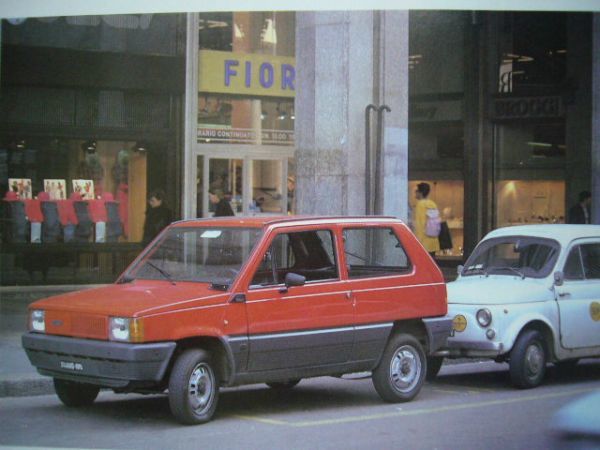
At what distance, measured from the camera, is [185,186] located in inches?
772

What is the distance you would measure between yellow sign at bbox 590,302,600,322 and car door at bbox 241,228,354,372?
10.5 ft

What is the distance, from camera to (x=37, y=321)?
9.01 metres

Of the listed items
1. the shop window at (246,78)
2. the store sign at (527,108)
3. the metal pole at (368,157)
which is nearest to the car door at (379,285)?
the metal pole at (368,157)

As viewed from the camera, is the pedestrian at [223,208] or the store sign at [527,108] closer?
the pedestrian at [223,208]

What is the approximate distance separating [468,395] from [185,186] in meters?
9.95

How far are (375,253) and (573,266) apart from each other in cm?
252

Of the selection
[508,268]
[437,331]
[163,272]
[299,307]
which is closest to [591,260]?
[508,268]

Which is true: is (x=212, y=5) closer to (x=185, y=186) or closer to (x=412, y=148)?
(x=185, y=186)

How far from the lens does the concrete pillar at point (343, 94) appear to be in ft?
49.3

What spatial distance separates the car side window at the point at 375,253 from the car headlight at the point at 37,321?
2.76 m

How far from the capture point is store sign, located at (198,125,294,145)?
20.0m

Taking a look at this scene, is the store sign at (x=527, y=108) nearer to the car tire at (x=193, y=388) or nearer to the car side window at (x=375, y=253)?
the car side window at (x=375, y=253)

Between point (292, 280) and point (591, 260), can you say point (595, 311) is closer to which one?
point (591, 260)

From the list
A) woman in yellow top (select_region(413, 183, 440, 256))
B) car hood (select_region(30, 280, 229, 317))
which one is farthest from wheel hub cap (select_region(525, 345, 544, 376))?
woman in yellow top (select_region(413, 183, 440, 256))
